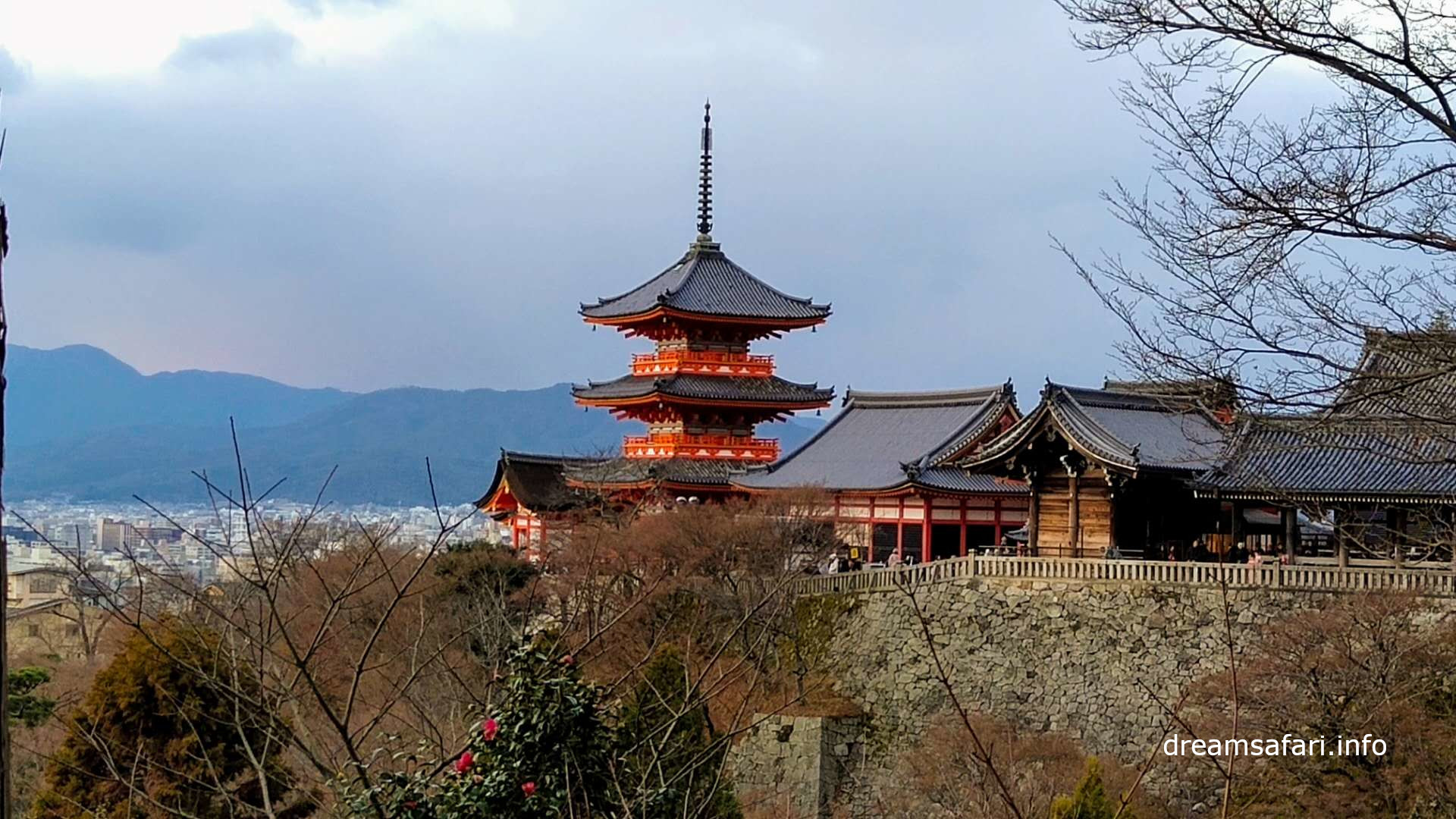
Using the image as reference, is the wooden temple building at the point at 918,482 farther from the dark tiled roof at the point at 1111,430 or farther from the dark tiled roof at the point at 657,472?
the dark tiled roof at the point at 1111,430

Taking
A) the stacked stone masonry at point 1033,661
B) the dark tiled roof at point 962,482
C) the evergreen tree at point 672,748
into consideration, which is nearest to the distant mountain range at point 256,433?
the dark tiled roof at point 962,482

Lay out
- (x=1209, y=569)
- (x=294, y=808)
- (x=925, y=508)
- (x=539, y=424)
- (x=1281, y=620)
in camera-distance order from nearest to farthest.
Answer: (x=294, y=808)
(x=1281, y=620)
(x=1209, y=569)
(x=925, y=508)
(x=539, y=424)

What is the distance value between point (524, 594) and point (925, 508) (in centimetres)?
655

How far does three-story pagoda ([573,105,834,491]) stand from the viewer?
28406mm

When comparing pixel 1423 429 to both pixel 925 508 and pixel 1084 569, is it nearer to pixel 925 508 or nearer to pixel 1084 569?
pixel 1084 569

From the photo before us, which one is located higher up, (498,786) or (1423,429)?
(1423,429)

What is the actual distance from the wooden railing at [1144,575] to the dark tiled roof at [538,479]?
336 inches

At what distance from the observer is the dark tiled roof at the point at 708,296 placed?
96.3 ft

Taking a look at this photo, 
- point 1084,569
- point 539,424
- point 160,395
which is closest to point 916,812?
point 1084,569

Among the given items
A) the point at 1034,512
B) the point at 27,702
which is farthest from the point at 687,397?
the point at 27,702

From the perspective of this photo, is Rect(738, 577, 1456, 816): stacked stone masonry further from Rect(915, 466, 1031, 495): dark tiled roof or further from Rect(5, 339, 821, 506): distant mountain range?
Rect(5, 339, 821, 506): distant mountain range

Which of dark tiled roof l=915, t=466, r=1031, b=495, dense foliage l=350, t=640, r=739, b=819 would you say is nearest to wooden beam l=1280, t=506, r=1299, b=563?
dark tiled roof l=915, t=466, r=1031, b=495

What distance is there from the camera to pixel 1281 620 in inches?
695

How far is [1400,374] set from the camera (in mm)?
6117
